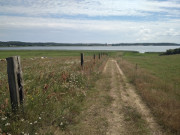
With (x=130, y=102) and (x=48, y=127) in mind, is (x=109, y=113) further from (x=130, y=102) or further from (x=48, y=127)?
(x=48, y=127)

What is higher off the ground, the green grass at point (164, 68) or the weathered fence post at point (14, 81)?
the weathered fence post at point (14, 81)

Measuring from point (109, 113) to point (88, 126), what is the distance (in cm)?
134

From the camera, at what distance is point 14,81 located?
4.89 metres

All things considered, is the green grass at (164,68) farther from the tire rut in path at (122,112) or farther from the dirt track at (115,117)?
the dirt track at (115,117)

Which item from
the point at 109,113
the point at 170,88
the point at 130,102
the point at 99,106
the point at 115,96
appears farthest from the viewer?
the point at 170,88

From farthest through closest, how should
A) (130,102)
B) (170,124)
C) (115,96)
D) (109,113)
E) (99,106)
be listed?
(115,96) < (130,102) < (99,106) < (109,113) < (170,124)

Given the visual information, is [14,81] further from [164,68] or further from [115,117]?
[164,68]

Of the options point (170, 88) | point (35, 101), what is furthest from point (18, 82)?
point (170, 88)

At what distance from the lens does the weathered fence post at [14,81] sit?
481 cm

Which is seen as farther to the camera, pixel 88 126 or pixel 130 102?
pixel 130 102

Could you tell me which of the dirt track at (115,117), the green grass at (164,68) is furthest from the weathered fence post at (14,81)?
the green grass at (164,68)

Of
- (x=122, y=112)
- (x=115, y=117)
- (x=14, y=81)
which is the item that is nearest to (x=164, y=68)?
(x=122, y=112)

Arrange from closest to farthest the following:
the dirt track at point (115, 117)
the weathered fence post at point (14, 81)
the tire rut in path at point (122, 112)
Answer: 1. the weathered fence post at point (14, 81)
2. the dirt track at point (115, 117)
3. the tire rut in path at point (122, 112)

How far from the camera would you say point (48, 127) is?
16.0ft
